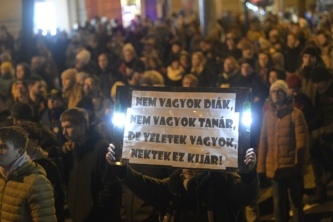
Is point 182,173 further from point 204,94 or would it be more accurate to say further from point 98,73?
point 98,73

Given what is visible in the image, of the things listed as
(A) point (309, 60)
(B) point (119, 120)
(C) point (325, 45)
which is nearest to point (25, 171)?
(B) point (119, 120)

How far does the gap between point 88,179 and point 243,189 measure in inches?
66.1

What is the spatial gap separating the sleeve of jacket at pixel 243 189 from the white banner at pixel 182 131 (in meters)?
0.13

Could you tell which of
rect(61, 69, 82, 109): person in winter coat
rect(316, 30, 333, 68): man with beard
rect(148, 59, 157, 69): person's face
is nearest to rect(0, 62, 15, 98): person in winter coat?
rect(61, 69, 82, 109): person in winter coat

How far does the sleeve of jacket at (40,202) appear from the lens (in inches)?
182

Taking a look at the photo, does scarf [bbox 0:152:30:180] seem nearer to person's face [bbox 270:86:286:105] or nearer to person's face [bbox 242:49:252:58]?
person's face [bbox 270:86:286:105]

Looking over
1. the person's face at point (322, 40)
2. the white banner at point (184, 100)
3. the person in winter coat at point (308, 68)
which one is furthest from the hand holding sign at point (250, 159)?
the person's face at point (322, 40)

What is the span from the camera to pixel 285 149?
6.96 metres

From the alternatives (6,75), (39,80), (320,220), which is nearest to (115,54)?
(6,75)

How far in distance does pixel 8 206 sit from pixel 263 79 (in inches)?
236

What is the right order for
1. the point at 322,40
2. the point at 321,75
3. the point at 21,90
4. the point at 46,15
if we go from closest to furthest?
the point at 321,75 → the point at 21,90 → the point at 322,40 → the point at 46,15

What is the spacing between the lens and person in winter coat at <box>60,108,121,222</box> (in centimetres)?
577

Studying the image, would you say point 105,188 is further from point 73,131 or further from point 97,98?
point 97,98

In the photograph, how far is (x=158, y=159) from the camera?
16.0 ft
